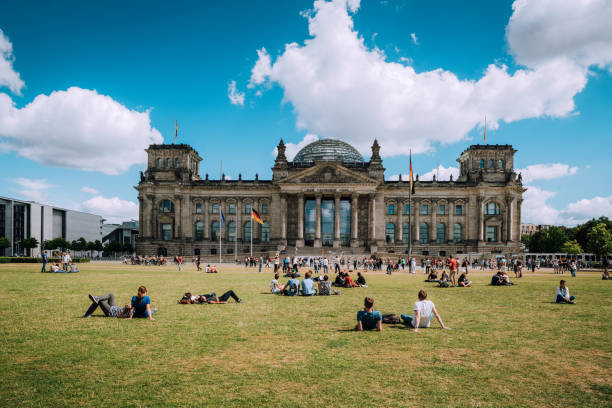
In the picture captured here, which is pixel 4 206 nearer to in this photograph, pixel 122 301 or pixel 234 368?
pixel 122 301

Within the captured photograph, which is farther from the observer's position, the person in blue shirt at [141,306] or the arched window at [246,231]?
the arched window at [246,231]

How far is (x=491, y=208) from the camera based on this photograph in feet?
263

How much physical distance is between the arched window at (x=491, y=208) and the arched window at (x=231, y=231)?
2125 inches

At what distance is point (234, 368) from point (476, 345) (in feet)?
21.6

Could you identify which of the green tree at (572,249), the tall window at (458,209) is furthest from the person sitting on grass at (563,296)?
the green tree at (572,249)

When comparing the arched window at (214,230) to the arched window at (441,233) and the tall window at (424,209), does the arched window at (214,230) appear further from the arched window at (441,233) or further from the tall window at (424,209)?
the arched window at (441,233)

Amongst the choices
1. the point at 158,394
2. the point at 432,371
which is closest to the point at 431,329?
the point at 432,371

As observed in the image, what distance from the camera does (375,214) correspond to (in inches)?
3123

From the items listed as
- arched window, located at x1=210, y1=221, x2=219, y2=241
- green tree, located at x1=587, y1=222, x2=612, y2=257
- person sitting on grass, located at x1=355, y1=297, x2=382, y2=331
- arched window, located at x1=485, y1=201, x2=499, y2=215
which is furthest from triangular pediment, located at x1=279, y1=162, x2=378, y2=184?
person sitting on grass, located at x1=355, y1=297, x2=382, y2=331

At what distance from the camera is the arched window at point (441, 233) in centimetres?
8138

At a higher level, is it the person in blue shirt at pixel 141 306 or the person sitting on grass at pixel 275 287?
the person in blue shirt at pixel 141 306

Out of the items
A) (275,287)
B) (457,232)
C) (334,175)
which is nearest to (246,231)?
(334,175)

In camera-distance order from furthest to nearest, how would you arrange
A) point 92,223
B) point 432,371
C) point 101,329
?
point 92,223 < point 101,329 < point 432,371

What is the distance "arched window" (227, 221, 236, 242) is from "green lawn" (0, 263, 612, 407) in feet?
219
